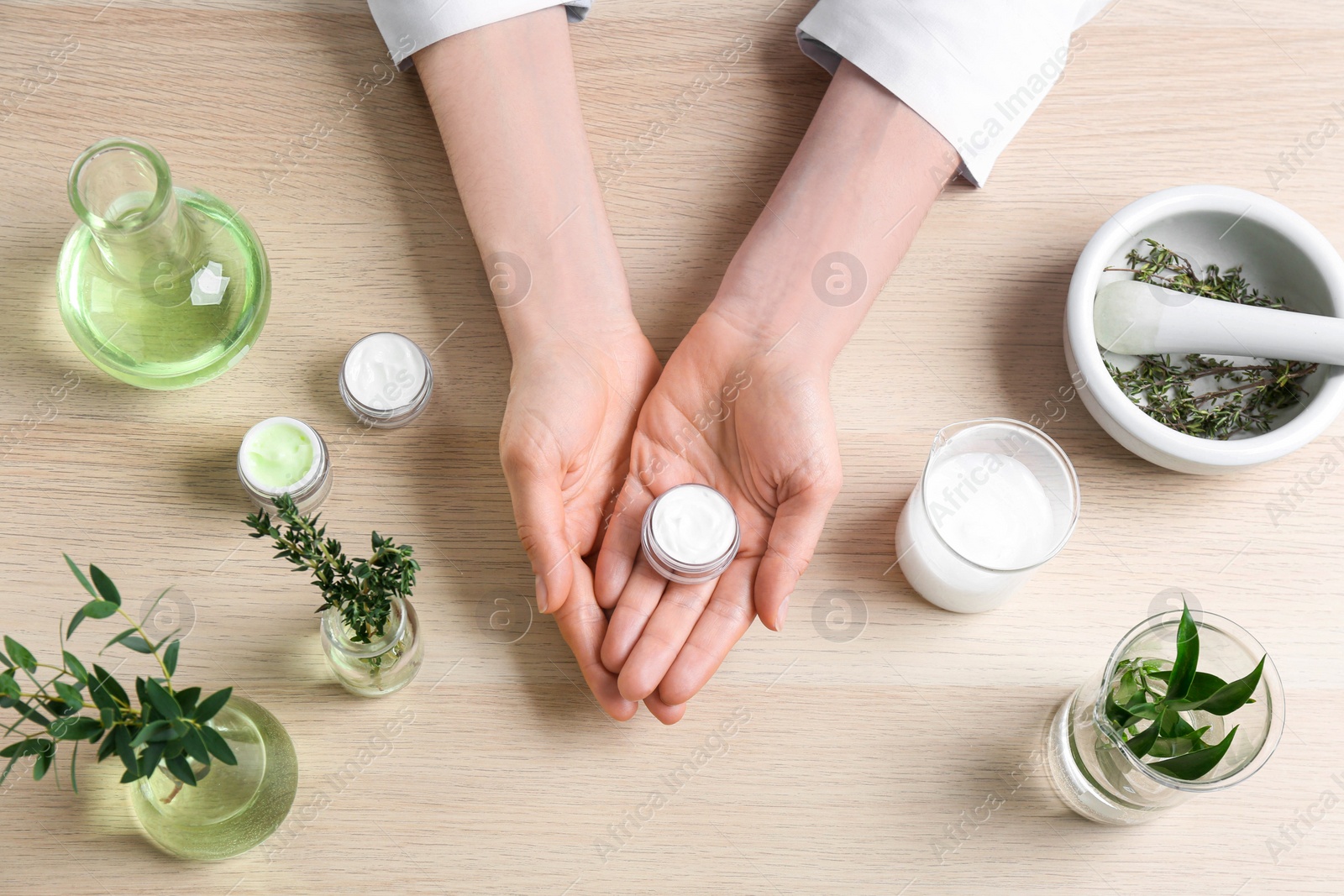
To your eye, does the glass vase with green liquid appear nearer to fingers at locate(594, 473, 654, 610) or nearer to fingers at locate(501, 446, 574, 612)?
fingers at locate(501, 446, 574, 612)

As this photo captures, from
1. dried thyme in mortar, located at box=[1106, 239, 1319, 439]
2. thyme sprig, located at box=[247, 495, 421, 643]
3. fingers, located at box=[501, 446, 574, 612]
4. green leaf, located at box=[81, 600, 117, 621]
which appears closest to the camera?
green leaf, located at box=[81, 600, 117, 621]

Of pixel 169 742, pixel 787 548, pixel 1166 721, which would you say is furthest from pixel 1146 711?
pixel 169 742

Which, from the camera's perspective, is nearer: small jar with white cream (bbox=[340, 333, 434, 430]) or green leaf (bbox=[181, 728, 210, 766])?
green leaf (bbox=[181, 728, 210, 766])

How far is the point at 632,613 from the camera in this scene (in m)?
1.02

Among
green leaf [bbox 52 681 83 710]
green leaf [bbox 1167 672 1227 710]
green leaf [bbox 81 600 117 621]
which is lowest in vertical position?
green leaf [bbox 1167 672 1227 710]

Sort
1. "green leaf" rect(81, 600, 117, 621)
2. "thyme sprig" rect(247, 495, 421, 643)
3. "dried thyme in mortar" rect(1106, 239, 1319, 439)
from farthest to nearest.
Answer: "dried thyme in mortar" rect(1106, 239, 1319, 439)
"thyme sprig" rect(247, 495, 421, 643)
"green leaf" rect(81, 600, 117, 621)

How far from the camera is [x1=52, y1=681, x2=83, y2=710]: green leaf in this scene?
0.71 m

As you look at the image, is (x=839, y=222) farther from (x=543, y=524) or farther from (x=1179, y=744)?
(x=1179, y=744)

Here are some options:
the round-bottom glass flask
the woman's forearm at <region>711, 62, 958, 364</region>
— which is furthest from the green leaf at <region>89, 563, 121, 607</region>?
the woman's forearm at <region>711, 62, 958, 364</region>

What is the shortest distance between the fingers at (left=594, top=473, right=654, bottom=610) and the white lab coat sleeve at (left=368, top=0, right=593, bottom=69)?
57cm

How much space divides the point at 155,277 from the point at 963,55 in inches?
36.1

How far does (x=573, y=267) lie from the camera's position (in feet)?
3.70

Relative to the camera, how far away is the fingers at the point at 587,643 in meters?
1.00

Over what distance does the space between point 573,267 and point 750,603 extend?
0.43m
